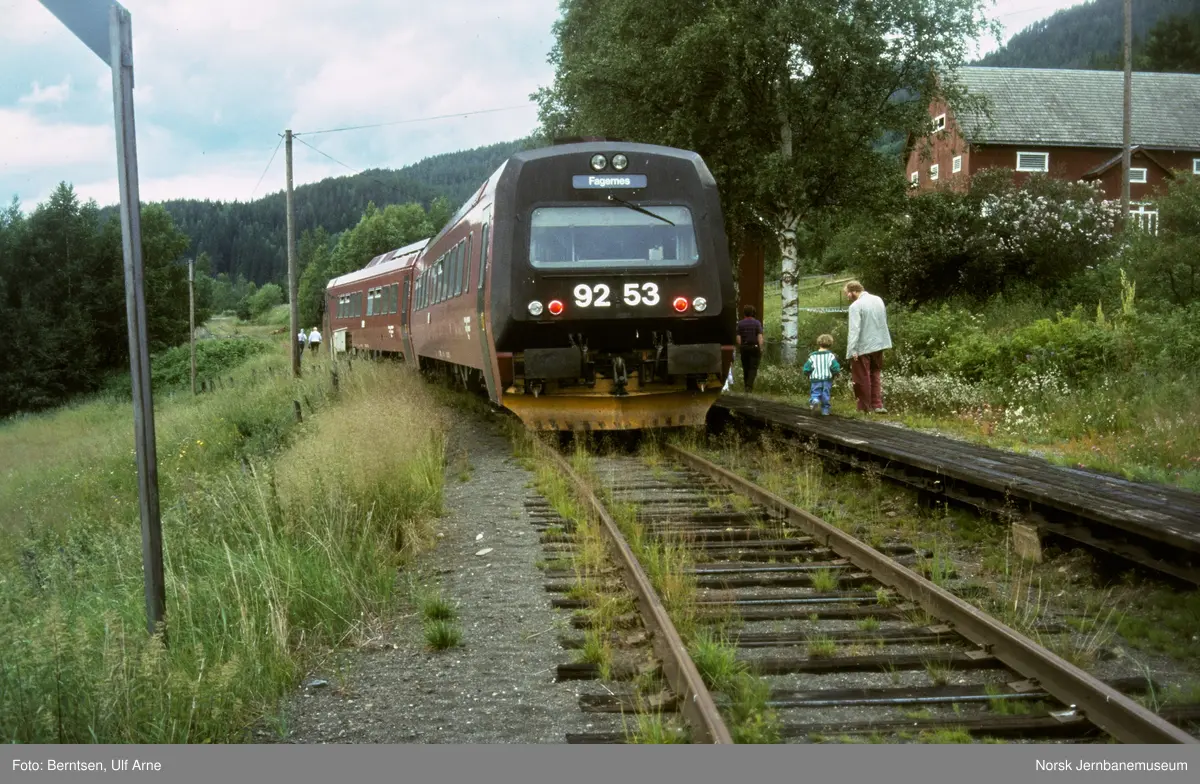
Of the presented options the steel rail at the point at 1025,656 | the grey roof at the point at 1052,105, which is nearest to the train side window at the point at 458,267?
the steel rail at the point at 1025,656

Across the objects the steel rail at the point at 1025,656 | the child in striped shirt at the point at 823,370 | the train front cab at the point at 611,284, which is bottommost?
the steel rail at the point at 1025,656

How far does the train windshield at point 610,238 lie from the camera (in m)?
10.6

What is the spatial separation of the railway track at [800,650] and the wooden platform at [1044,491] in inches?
32.2

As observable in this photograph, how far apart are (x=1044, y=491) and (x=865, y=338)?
5621mm

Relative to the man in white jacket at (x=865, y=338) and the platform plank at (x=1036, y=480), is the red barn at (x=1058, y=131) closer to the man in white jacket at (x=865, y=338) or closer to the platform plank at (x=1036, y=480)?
the man in white jacket at (x=865, y=338)

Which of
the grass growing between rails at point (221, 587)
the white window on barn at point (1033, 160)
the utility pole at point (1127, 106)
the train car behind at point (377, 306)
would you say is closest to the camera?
the grass growing between rails at point (221, 587)

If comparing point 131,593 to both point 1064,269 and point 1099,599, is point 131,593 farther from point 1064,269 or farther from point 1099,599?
point 1064,269

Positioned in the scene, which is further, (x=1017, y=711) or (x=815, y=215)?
(x=815, y=215)

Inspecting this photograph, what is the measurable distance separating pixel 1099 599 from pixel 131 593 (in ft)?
17.6

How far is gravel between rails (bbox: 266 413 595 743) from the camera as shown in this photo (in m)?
3.85

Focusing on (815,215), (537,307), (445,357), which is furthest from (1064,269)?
(537,307)

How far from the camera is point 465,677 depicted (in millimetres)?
4449

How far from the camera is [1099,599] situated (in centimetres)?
537
